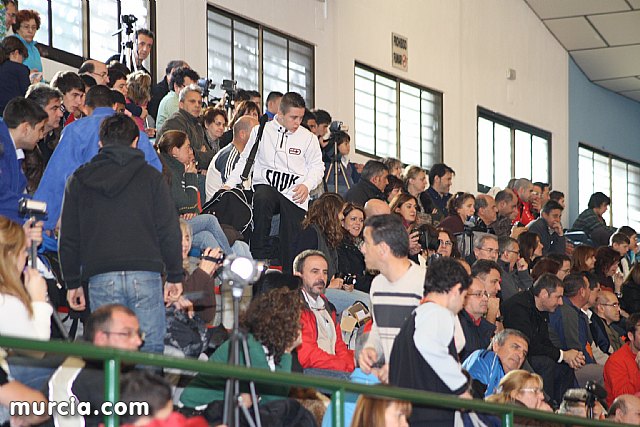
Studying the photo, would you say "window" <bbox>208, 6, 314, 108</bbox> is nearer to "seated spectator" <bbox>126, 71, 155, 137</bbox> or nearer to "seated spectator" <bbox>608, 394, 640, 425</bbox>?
"seated spectator" <bbox>126, 71, 155, 137</bbox>

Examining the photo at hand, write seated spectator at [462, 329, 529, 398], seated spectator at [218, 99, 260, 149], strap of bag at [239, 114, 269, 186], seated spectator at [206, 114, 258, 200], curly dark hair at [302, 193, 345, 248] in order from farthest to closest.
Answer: seated spectator at [218, 99, 260, 149], seated spectator at [206, 114, 258, 200], strap of bag at [239, 114, 269, 186], curly dark hair at [302, 193, 345, 248], seated spectator at [462, 329, 529, 398]

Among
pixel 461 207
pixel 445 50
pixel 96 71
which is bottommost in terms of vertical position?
pixel 461 207

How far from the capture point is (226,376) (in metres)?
3.96

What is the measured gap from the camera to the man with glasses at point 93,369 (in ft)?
14.1

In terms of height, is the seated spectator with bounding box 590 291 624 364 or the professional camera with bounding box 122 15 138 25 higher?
the professional camera with bounding box 122 15 138 25

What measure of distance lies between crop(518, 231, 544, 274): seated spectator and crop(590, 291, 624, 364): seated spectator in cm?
95

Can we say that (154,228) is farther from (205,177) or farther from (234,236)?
(205,177)

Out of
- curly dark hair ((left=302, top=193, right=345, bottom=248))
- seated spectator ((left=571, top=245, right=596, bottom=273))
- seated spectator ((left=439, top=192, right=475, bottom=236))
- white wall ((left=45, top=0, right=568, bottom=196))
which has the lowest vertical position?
seated spectator ((left=571, top=245, right=596, bottom=273))

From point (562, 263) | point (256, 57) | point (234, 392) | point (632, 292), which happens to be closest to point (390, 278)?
point (234, 392)

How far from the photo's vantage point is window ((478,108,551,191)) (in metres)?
19.5

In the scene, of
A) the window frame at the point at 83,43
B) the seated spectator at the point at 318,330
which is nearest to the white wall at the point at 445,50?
the window frame at the point at 83,43

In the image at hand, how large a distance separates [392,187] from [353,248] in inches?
92.2

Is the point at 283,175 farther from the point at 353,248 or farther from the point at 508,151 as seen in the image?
the point at 508,151

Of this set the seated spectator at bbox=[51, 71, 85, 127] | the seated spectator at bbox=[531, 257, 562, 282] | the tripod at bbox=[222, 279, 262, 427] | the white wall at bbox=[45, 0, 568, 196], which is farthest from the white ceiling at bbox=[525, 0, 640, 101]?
the tripod at bbox=[222, 279, 262, 427]
